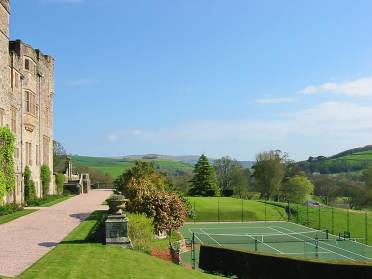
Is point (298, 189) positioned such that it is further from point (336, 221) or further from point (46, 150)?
point (46, 150)

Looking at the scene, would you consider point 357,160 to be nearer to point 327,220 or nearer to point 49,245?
point 327,220

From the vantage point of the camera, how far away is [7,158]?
33.8 metres

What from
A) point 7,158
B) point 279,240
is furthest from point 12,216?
point 279,240

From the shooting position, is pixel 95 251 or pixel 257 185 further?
pixel 257 185

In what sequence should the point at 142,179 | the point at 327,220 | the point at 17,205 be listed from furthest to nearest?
the point at 327,220, the point at 17,205, the point at 142,179

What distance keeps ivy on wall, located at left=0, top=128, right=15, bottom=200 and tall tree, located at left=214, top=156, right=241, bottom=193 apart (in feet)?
264

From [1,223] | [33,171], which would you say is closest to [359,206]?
[33,171]

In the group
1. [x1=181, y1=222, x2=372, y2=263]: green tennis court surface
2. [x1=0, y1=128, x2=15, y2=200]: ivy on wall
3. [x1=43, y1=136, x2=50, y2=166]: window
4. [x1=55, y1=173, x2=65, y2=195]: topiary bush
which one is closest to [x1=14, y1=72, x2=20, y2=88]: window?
[x1=0, y1=128, x2=15, y2=200]: ivy on wall

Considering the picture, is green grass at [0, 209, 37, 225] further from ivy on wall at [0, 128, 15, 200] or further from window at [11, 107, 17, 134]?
window at [11, 107, 17, 134]

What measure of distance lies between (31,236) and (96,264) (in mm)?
7191

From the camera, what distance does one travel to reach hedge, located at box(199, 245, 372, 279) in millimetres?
20719

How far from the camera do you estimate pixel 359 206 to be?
322ft

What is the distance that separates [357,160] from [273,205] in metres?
129

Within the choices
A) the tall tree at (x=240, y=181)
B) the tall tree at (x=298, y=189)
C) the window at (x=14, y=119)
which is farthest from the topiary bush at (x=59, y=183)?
the tall tree at (x=298, y=189)
